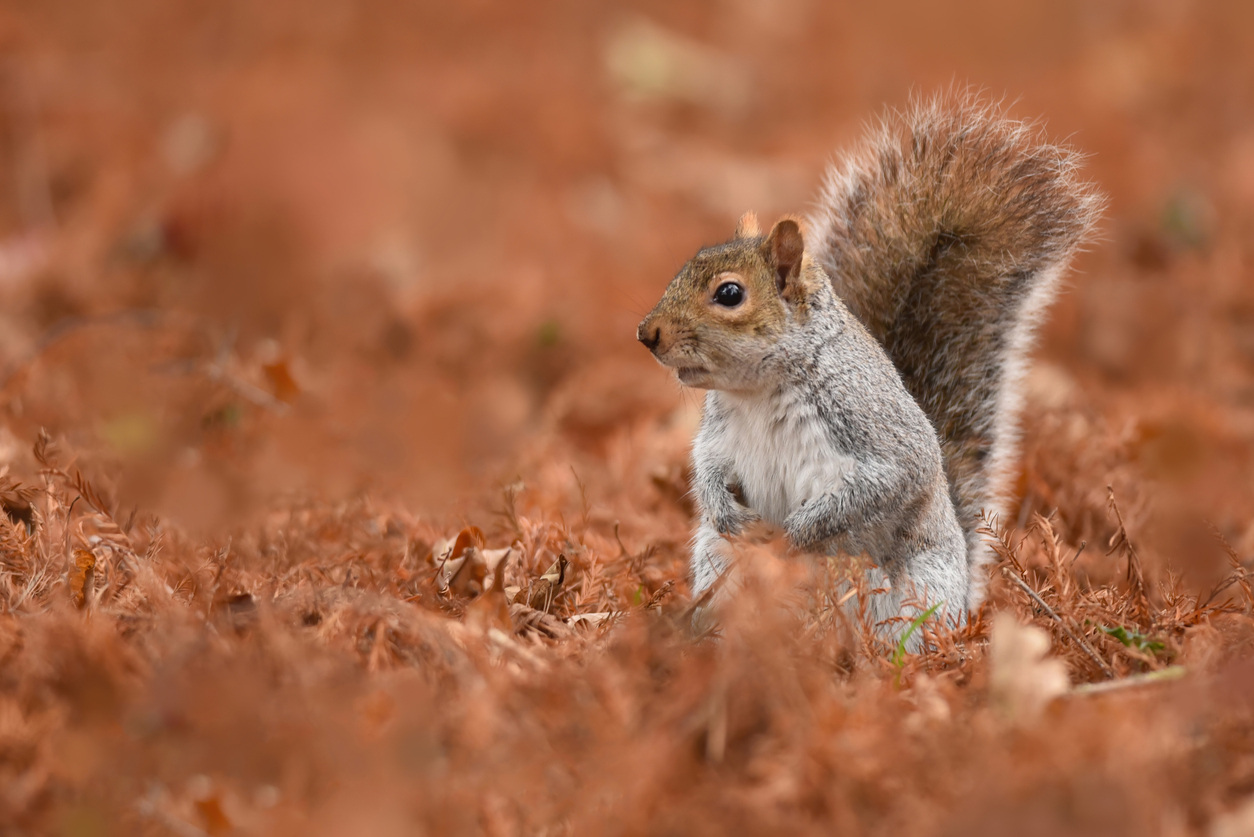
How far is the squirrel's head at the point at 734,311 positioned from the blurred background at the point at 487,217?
80 centimetres

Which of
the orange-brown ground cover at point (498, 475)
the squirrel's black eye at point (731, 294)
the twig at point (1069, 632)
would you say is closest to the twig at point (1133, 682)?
the orange-brown ground cover at point (498, 475)

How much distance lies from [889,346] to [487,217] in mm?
4402

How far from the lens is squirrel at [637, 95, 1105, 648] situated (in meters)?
2.51

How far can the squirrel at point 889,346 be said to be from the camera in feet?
8.24

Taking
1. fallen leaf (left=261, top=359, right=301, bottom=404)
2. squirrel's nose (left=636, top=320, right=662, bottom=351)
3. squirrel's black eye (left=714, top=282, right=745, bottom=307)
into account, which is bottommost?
fallen leaf (left=261, top=359, right=301, bottom=404)

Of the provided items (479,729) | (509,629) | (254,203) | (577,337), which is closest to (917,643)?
(509,629)

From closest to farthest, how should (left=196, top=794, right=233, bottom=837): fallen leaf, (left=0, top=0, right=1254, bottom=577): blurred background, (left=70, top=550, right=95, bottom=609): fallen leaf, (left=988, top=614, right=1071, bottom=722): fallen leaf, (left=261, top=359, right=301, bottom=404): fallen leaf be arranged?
1. (left=196, top=794, right=233, bottom=837): fallen leaf
2. (left=988, top=614, right=1071, bottom=722): fallen leaf
3. (left=70, top=550, right=95, bottom=609): fallen leaf
4. (left=0, top=0, right=1254, bottom=577): blurred background
5. (left=261, top=359, right=301, bottom=404): fallen leaf

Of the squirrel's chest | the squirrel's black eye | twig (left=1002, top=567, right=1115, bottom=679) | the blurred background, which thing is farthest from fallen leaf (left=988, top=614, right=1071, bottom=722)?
the blurred background

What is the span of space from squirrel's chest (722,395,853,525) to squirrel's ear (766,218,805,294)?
30 cm

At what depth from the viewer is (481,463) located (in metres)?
3.50

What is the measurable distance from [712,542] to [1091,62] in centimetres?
763

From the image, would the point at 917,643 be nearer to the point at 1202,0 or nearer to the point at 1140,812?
the point at 1140,812

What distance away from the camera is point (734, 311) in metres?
2.55

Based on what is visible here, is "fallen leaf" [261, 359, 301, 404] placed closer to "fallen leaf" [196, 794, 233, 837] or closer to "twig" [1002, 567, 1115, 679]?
"fallen leaf" [196, 794, 233, 837]
